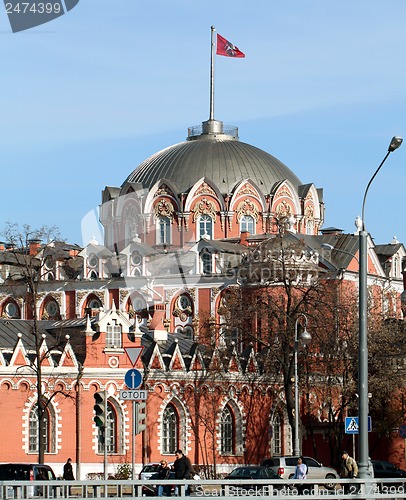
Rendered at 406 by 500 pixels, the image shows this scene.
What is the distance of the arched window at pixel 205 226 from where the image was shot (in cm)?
10038

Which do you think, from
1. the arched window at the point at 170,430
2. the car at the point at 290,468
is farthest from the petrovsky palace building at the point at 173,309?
the car at the point at 290,468

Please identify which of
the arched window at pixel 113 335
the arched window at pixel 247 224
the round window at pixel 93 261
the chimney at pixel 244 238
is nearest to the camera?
the arched window at pixel 113 335

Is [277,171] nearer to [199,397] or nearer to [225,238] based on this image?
[225,238]

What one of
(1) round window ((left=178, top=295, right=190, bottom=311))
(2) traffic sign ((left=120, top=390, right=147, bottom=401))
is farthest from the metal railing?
(1) round window ((left=178, top=295, right=190, bottom=311))

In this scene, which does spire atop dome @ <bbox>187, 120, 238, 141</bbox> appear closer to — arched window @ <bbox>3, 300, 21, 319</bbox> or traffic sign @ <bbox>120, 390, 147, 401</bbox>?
arched window @ <bbox>3, 300, 21, 319</bbox>

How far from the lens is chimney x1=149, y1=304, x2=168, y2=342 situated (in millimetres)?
76375

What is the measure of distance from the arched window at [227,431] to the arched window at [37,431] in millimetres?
10648

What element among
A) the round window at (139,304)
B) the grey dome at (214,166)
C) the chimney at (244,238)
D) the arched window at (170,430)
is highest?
the grey dome at (214,166)

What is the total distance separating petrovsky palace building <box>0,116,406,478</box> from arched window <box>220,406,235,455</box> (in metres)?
0.08

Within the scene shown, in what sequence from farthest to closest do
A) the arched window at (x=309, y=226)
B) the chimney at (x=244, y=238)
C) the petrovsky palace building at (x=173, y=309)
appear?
1. the arched window at (x=309, y=226)
2. the chimney at (x=244, y=238)
3. the petrovsky palace building at (x=173, y=309)

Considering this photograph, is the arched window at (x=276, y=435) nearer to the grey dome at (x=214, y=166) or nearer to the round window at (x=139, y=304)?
the round window at (x=139, y=304)

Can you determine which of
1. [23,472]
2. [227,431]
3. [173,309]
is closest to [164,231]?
[173,309]

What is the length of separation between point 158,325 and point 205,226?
22.8m

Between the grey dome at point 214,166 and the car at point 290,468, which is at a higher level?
the grey dome at point 214,166
